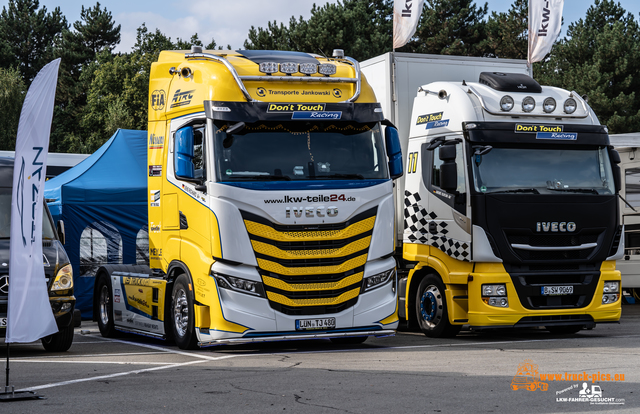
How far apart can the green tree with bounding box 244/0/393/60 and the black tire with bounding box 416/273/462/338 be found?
3125 cm

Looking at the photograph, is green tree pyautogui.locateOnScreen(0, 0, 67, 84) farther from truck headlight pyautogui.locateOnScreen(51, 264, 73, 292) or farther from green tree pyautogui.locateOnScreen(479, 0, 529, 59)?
truck headlight pyautogui.locateOnScreen(51, 264, 73, 292)

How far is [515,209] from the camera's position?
11.9m

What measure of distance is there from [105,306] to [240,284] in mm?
4982

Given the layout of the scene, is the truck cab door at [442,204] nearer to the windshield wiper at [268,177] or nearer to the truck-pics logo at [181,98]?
the windshield wiper at [268,177]

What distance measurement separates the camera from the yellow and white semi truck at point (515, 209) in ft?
39.2

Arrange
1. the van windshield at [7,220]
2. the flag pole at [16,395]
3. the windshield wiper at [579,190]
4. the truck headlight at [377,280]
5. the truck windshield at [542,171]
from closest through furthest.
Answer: the flag pole at [16,395]
the truck headlight at [377,280]
the van windshield at [7,220]
the truck windshield at [542,171]
the windshield wiper at [579,190]

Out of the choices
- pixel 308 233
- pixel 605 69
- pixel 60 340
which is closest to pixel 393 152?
pixel 308 233

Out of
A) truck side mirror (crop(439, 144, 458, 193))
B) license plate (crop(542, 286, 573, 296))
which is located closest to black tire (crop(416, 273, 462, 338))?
license plate (crop(542, 286, 573, 296))

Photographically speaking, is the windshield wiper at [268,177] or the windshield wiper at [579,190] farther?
the windshield wiper at [579,190]

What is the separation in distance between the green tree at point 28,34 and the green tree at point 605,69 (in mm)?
37954

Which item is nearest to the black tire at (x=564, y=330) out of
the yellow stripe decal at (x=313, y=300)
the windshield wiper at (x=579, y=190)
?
the windshield wiper at (x=579, y=190)

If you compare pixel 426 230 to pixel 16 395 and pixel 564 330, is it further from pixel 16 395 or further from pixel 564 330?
pixel 16 395

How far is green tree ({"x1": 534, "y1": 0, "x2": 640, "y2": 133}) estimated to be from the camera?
43750 millimetres

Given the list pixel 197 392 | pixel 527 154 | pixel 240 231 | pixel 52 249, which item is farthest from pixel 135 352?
pixel 527 154
